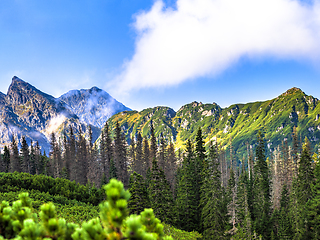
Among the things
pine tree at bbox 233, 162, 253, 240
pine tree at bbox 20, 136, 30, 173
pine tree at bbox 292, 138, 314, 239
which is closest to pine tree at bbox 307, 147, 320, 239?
pine tree at bbox 292, 138, 314, 239

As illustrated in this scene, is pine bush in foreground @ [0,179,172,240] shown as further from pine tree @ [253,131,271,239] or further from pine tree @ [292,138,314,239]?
pine tree @ [253,131,271,239]

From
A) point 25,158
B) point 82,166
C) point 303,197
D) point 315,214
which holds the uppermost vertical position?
point 25,158

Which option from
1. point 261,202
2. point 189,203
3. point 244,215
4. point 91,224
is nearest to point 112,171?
point 189,203

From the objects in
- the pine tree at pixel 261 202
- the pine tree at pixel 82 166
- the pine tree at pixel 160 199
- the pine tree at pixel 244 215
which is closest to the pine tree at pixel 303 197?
the pine tree at pixel 244 215

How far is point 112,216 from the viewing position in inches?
83.6

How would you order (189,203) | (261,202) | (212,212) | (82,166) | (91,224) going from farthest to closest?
1. (82,166)
2. (261,202)
3. (189,203)
4. (212,212)
5. (91,224)

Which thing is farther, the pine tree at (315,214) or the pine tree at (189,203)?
the pine tree at (189,203)

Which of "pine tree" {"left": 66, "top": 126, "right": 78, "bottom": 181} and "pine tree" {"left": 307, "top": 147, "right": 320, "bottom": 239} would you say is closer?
"pine tree" {"left": 307, "top": 147, "right": 320, "bottom": 239}

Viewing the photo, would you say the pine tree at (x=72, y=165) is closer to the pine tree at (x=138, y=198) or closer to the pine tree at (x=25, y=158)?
the pine tree at (x=25, y=158)

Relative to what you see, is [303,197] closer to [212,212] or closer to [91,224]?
[212,212]

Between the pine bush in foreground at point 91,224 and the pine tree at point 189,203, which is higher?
the pine bush in foreground at point 91,224

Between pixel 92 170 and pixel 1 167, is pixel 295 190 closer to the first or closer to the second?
pixel 92 170

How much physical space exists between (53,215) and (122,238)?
1.02 m

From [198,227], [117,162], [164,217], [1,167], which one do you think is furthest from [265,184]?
[1,167]
